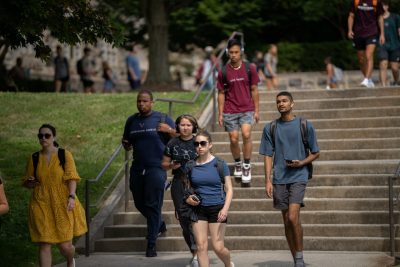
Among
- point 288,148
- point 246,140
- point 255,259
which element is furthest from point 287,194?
point 246,140

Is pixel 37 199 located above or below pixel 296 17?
below

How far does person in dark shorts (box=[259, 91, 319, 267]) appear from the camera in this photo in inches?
479

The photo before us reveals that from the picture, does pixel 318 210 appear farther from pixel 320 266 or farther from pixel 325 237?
pixel 320 266

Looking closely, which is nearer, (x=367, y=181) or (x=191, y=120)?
(x=191, y=120)

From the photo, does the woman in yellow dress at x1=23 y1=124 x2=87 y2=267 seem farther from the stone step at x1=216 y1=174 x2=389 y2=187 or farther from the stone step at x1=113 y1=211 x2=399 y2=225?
the stone step at x1=216 y1=174 x2=389 y2=187

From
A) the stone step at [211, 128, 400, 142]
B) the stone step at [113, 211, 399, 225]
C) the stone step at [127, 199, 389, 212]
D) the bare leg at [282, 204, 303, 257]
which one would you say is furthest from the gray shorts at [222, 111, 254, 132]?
the bare leg at [282, 204, 303, 257]

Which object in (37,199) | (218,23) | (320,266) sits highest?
(218,23)

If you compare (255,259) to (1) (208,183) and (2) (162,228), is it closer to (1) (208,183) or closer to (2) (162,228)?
(2) (162,228)

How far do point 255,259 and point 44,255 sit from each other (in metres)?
2.76

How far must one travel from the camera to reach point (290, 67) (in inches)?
1506

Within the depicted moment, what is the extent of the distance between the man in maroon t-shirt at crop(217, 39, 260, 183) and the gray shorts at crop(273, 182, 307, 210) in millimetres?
2983

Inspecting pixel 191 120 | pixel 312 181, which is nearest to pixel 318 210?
pixel 312 181

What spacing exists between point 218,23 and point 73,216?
26.5 meters

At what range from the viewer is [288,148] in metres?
12.2
